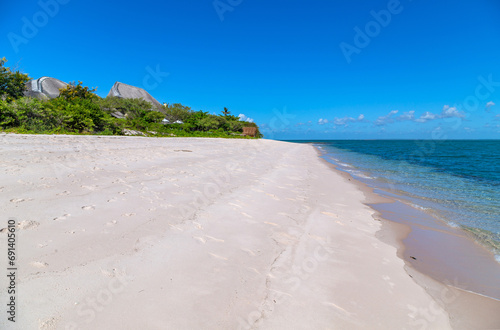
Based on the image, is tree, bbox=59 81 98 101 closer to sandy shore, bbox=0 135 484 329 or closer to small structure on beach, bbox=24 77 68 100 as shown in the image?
small structure on beach, bbox=24 77 68 100

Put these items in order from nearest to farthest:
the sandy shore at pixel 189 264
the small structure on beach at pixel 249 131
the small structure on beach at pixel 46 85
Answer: the sandy shore at pixel 189 264
the small structure on beach at pixel 46 85
the small structure on beach at pixel 249 131

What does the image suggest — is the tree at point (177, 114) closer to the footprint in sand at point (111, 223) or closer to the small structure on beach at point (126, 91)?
the small structure on beach at point (126, 91)

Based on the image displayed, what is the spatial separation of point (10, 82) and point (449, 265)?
105 feet

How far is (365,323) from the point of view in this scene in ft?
6.40

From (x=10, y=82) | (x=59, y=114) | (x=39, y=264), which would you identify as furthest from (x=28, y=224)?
(x=10, y=82)

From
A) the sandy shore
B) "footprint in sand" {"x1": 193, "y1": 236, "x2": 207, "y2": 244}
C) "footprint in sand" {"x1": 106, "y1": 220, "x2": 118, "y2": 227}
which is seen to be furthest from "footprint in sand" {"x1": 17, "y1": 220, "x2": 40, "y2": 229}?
"footprint in sand" {"x1": 193, "y1": 236, "x2": 207, "y2": 244}

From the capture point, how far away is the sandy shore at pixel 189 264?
1788mm

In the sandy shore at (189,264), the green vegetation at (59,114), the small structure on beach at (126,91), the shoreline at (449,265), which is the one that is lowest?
the shoreline at (449,265)

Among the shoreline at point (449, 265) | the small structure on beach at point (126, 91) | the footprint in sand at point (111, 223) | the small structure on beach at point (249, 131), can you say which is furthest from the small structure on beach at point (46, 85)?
the shoreline at point (449, 265)

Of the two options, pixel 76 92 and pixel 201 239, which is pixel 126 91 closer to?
pixel 76 92

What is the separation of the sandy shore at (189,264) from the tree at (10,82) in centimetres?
2387

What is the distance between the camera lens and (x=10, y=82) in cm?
2003

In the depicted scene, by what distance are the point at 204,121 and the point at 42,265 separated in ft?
126

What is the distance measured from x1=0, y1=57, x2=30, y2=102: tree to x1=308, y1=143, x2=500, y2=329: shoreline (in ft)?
96.7
